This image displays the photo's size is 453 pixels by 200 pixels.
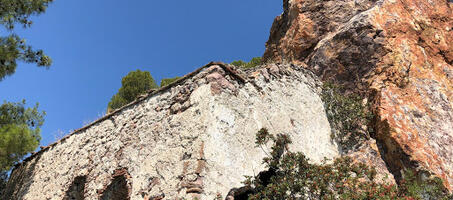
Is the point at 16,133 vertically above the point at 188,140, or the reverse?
the point at 16,133

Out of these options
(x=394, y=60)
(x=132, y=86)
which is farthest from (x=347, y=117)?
(x=132, y=86)

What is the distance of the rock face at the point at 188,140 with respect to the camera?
5527 millimetres

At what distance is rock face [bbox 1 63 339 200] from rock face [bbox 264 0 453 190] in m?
1.61

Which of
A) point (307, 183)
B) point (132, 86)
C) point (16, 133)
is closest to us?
point (307, 183)

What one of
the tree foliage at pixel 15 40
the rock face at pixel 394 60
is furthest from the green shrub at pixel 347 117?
the tree foliage at pixel 15 40

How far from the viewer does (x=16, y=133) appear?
9.09 m

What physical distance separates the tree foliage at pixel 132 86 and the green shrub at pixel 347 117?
12.3 meters

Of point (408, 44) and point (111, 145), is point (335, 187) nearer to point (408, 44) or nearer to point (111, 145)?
point (111, 145)

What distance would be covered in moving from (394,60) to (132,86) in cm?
1414

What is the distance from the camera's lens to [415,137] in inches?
332

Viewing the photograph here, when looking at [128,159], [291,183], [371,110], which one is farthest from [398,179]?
[128,159]

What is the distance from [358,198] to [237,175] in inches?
71.5

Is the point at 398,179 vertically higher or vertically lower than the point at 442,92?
lower

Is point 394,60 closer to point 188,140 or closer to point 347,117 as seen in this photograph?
point 347,117
